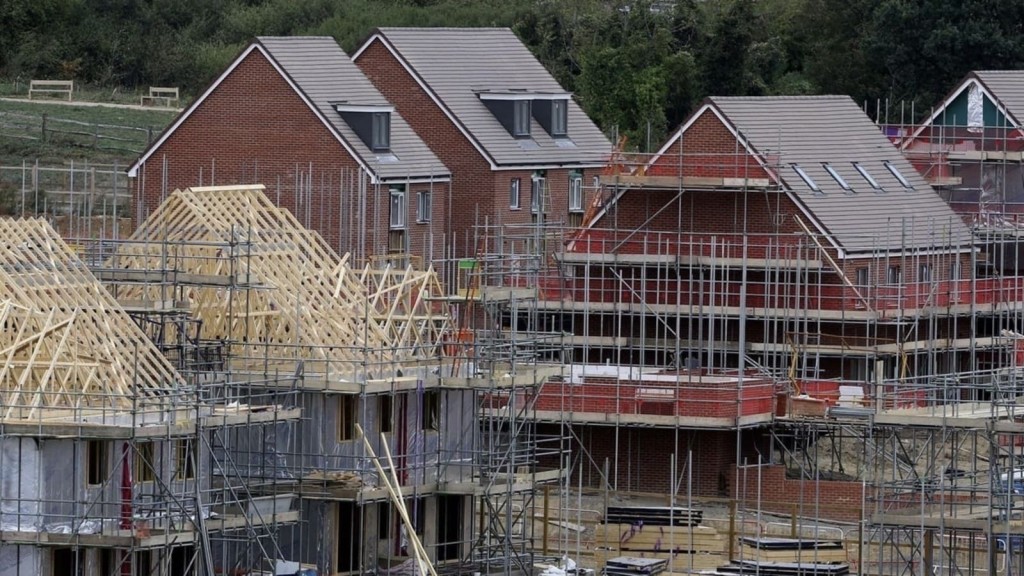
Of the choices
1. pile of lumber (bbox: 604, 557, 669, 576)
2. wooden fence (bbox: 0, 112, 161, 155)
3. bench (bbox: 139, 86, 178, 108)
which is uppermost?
bench (bbox: 139, 86, 178, 108)

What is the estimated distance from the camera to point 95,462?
157 feet

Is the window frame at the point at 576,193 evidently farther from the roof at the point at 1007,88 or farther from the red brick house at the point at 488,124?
the roof at the point at 1007,88

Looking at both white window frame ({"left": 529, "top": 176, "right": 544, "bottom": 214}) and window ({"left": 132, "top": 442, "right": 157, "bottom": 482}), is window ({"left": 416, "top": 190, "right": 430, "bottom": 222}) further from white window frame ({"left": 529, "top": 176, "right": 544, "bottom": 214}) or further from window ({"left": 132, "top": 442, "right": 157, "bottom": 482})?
window ({"left": 132, "top": 442, "right": 157, "bottom": 482})

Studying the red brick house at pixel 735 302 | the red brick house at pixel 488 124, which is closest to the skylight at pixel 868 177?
the red brick house at pixel 735 302

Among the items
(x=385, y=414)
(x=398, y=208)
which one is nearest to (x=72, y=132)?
(x=398, y=208)

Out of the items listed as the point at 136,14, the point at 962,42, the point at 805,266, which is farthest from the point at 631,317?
the point at 136,14

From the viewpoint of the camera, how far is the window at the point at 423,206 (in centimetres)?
7338

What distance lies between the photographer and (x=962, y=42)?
98.4m

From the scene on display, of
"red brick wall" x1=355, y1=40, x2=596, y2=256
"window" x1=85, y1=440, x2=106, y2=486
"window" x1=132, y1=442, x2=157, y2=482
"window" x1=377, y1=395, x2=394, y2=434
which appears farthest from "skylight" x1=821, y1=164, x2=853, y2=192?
"window" x1=85, y1=440, x2=106, y2=486

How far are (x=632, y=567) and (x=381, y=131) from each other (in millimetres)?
21408

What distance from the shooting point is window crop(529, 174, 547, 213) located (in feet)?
254

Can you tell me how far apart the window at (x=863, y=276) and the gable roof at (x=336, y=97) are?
11329 millimetres

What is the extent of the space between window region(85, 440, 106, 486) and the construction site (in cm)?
6

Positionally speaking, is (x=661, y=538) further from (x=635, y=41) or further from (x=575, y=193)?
(x=635, y=41)
